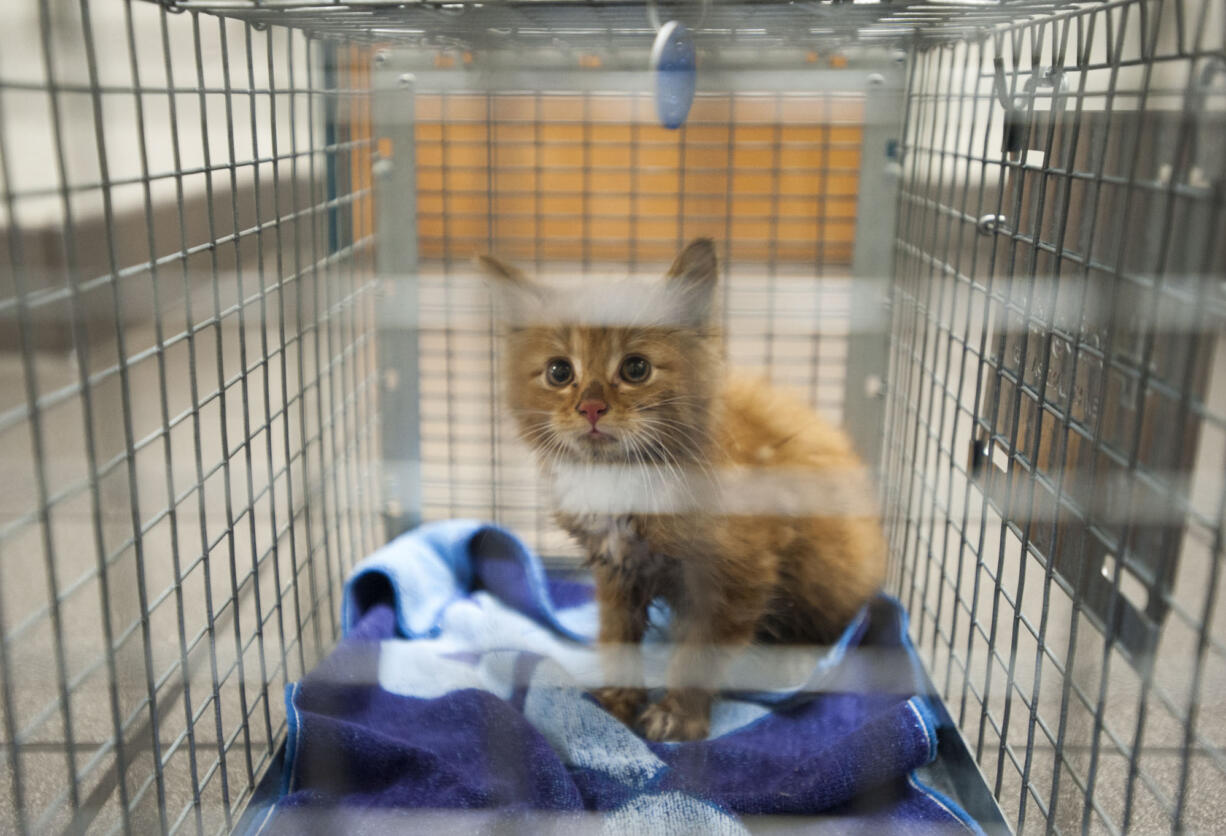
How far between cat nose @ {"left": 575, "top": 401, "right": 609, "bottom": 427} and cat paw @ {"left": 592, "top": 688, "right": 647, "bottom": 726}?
1.18 feet

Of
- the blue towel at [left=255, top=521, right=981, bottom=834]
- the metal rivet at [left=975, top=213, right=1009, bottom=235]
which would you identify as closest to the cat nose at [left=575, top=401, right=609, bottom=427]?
the blue towel at [left=255, top=521, right=981, bottom=834]

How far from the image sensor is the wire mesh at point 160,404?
66cm

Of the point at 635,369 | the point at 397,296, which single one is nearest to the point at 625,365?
the point at 635,369

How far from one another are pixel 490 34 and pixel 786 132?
2.60 feet

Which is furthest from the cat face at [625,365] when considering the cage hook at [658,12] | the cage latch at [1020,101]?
the cage latch at [1020,101]

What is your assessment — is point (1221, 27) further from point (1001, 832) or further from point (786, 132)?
point (786, 132)

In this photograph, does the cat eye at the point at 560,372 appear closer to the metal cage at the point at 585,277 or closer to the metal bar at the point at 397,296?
the metal cage at the point at 585,277

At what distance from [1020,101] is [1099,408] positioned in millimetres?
375

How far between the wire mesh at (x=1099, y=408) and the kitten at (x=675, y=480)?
0.18 m

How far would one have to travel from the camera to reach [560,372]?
105 cm

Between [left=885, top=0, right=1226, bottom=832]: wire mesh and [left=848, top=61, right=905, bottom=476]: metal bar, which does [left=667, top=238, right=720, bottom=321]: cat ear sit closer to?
[left=885, top=0, right=1226, bottom=832]: wire mesh

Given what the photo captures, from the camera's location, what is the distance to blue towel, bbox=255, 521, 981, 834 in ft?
2.96

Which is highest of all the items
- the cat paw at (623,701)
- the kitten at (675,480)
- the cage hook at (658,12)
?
the cage hook at (658,12)

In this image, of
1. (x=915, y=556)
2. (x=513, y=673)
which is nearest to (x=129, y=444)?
(x=513, y=673)
